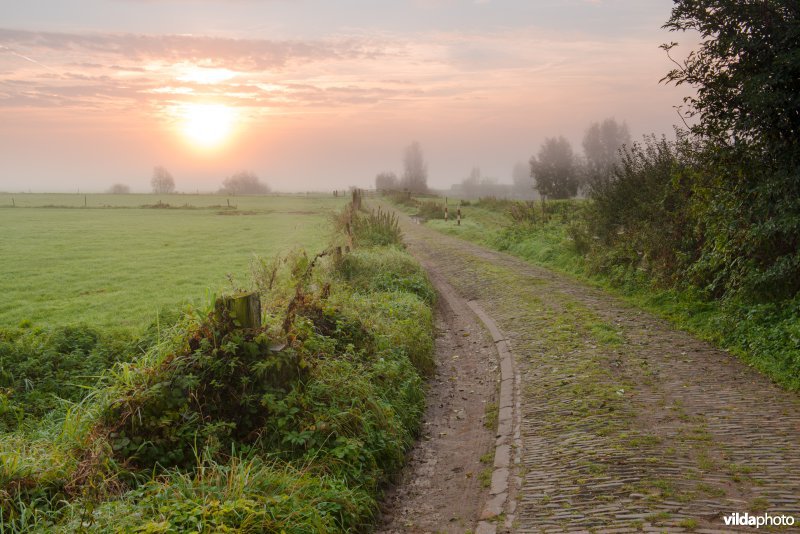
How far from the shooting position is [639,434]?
616 centimetres

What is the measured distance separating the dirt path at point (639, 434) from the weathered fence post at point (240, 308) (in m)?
2.66

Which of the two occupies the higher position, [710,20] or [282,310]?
[710,20]

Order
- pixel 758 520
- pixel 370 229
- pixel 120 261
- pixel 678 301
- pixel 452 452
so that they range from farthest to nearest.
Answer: pixel 120 261 < pixel 370 229 < pixel 678 301 < pixel 452 452 < pixel 758 520

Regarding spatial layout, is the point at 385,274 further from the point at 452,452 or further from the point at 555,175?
the point at 555,175

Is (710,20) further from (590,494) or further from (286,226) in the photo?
(286,226)

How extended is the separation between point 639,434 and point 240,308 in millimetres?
4562

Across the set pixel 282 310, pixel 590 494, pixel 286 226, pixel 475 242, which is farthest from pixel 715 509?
pixel 286 226

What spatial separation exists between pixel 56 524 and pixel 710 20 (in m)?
11.4

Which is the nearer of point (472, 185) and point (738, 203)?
point (738, 203)

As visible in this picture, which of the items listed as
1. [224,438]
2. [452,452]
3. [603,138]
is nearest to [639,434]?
[452,452]

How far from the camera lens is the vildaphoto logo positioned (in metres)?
4.35

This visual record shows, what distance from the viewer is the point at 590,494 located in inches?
201

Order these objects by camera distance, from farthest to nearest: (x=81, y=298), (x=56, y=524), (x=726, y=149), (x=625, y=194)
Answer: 1. (x=625, y=194)
2. (x=81, y=298)
3. (x=726, y=149)
4. (x=56, y=524)

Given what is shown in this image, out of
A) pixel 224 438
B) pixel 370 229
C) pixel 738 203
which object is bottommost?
pixel 224 438
